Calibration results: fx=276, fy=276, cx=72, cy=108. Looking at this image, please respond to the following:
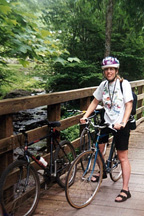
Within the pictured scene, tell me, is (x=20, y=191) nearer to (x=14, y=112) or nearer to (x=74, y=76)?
(x=14, y=112)

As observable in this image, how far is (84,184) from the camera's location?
3.56 meters

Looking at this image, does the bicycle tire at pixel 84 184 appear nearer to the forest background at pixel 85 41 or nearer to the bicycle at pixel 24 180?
Answer: the bicycle at pixel 24 180

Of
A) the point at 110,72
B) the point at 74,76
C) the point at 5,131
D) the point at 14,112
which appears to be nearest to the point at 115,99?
the point at 110,72

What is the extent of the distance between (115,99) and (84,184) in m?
1.17

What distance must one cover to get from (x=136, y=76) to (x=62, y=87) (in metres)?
4.24

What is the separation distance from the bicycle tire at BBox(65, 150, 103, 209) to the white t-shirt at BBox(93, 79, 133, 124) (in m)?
0.54

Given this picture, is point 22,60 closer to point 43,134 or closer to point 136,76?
point 43,134

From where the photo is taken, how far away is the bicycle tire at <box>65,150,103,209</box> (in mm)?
3404

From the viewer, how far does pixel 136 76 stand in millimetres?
14883

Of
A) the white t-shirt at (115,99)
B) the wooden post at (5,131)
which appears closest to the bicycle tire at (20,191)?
the wooden post at (5,131)

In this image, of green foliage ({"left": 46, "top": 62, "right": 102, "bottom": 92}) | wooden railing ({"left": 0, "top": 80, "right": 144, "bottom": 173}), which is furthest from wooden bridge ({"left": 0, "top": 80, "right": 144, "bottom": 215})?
green foliage ({"left": 46, "top": 62, "right": 102, "bottom": 92})

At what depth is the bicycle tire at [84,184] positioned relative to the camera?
11.2 ft

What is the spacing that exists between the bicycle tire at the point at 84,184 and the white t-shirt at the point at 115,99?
54cm

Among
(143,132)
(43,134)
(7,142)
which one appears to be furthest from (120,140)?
(143,132)
